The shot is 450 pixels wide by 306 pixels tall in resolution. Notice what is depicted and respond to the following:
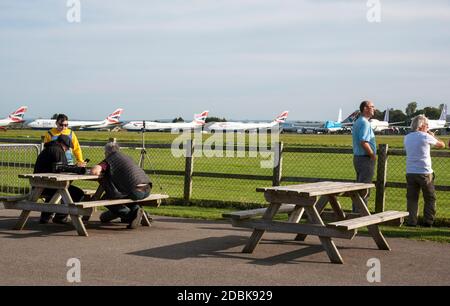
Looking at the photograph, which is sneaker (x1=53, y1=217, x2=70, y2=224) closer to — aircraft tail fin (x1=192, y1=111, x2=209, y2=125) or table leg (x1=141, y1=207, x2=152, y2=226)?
table leg (x1=141, y1=207, x2=152, y2=226)

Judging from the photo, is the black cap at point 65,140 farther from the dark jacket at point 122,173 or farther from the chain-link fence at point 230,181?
the chain-link fence at point 230,181

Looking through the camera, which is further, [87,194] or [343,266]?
[87,194]

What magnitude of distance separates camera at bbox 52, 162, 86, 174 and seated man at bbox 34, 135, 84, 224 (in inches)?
5.7

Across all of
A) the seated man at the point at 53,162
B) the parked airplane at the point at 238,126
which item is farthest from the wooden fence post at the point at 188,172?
the parked airplane at the point at 238,126

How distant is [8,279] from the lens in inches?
270

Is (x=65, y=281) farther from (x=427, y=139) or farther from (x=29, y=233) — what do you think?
(x=427, y=139)

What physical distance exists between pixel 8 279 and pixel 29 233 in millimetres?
3268

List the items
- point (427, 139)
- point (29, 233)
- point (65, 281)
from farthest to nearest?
point (427, 139)
point (29, 233)
point (65, 281)

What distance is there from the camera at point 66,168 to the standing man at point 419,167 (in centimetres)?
535

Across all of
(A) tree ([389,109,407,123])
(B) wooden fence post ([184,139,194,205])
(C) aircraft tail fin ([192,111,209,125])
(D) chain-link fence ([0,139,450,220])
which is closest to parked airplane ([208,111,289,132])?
(C) aircraft tail fin ([192,111,209,125])

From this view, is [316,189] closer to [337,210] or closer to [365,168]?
[337,210]

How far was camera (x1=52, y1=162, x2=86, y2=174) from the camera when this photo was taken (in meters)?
10.5

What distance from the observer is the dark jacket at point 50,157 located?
11068 mm
